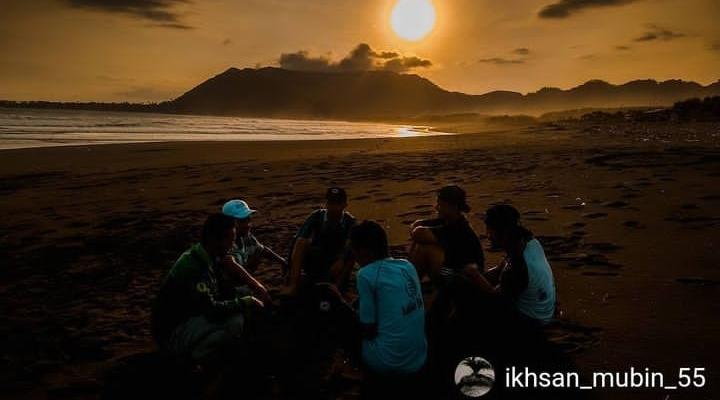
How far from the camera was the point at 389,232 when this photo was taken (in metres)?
7.98

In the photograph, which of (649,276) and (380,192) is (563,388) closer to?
(649,276)

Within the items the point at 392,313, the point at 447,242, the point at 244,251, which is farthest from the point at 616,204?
the point at 392,313

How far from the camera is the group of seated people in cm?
340

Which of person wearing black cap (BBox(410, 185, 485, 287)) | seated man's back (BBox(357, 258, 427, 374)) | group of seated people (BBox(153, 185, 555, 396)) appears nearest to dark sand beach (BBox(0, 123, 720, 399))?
group of seated people (BBox(153, 185, 555, 396))

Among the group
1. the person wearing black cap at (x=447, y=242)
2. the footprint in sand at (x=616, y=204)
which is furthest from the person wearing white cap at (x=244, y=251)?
the footprint in sand at (x=616, y=204)

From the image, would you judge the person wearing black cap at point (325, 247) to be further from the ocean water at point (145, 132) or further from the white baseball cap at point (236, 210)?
the ocean water at point (145, 132)

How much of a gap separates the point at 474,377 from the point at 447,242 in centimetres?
151

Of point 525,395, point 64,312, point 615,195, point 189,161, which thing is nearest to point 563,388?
point 525,395

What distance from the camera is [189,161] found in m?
19.0

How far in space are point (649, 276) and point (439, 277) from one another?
107 inches

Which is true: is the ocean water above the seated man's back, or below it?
above

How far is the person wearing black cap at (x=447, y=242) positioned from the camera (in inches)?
187

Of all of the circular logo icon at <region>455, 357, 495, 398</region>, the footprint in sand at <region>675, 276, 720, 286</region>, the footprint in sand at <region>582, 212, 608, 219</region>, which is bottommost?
the circular logo icon at <region>455, 357, 495, 398</region>

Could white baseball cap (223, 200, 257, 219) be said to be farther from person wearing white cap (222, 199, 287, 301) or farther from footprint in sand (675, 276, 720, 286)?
footprint in sand (675, 276, 720, 286)
